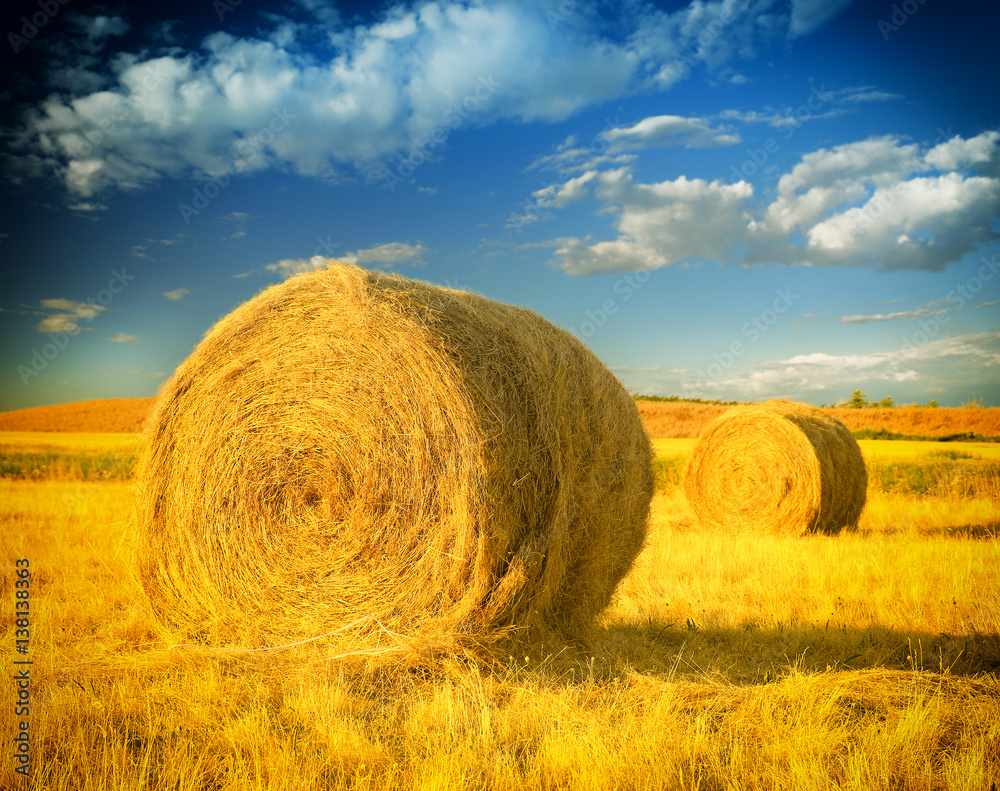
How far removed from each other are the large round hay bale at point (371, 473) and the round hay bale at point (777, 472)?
20.4 feet

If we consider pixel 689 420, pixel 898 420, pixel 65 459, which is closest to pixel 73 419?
pixel 65 459

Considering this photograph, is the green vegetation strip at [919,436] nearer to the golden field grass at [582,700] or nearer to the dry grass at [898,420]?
the dry grass at [898,420]

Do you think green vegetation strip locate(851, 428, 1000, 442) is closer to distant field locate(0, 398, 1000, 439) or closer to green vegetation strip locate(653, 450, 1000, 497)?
distant field locate(0, 398, 1000, 439)

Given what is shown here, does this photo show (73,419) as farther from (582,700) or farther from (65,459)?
(582,700)

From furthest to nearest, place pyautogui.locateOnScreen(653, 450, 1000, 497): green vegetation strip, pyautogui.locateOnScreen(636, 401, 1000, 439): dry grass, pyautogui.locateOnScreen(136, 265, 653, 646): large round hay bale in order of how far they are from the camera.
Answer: pyautogui.locateOnScreen(636, 401, 1000, 439): dry grass
pyautogui.locateOnScreen(653, 450, 1000, 497): green vegetation strip
pyautogui.locateOnScreen(136, 265, 653, 646): large round hay bale

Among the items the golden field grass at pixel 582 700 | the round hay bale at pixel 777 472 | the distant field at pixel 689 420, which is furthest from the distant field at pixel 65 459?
the round hay bale at pixel 777 472

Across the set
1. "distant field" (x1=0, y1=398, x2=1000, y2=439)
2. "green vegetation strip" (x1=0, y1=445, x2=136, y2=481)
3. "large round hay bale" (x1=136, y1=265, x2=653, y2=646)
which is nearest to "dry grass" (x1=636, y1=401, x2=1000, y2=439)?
"distant field" (x1=0, y1=398, x2=1000, y2=439)

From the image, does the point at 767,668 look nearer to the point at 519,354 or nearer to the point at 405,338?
the point at 519,354

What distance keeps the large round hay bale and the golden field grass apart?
15.3 inches

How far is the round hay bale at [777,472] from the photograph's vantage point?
9996mm

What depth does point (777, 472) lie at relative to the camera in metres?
10.3

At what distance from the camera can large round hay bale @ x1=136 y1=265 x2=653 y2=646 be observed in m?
4.08

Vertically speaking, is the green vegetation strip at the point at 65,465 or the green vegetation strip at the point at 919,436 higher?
the green vegetation strip at the point at 65,465

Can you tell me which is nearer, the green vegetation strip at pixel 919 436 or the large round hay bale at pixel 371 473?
the large round hay bale at pixel 371 473
